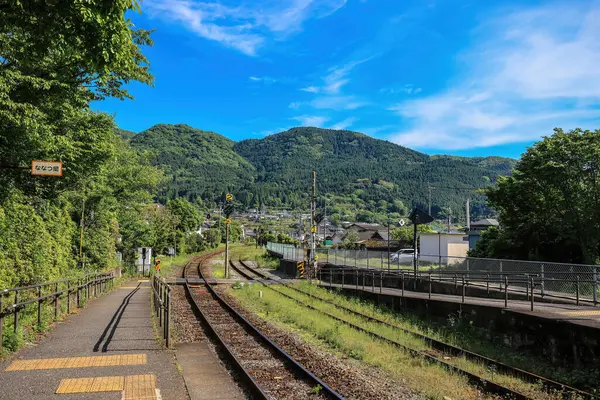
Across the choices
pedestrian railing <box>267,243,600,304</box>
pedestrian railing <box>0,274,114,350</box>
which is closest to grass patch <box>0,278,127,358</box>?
pedestrian railing <box>0,274,114,350</box>

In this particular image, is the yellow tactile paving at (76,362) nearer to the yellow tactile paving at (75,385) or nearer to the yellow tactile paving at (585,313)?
the yellow tactile paving at (75,385)

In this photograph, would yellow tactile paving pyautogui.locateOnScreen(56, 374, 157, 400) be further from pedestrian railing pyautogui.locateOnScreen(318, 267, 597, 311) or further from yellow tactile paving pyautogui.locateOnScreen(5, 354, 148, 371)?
pedestrian railing pyautogui.locateOnScreen(318, 267, 597, 311)

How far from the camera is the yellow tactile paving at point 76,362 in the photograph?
27.1 ft

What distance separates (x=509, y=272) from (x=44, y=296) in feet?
54.2

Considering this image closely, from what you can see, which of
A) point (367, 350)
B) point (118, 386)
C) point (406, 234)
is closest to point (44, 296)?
point (118, 386)

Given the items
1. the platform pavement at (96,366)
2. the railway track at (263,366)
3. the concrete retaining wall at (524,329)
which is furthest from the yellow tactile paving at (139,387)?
the concrete retaining wall at (524,329)

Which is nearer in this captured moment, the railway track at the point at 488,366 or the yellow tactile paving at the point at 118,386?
the yellow tactile paving at the point at 118,386

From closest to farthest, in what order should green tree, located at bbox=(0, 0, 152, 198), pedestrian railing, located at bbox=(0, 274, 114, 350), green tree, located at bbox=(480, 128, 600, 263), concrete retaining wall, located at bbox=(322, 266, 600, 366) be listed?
green tree, located at bbox=(0, 0, 152, 198) < pedestrian railing, located at bbox=(0, 274, 114, 350) < concrete retaining wall, located at bbox=(322, 266, 600, 366) < green tree, located at bbox=(480, 128, 600, 263)

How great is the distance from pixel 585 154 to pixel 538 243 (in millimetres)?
6934

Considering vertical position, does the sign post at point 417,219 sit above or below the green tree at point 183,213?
below

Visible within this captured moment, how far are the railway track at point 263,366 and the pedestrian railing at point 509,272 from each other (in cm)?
807

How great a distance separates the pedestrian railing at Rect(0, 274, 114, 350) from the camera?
370 inches

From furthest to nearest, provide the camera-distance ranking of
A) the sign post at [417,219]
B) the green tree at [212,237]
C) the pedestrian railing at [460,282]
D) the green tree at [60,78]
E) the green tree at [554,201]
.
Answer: the green tree at [212,237], the green tree at [554,201], the sign post at [417,219], the pedestrian railing at [460,282], the green tree at [60,78]

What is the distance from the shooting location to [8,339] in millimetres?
9148
